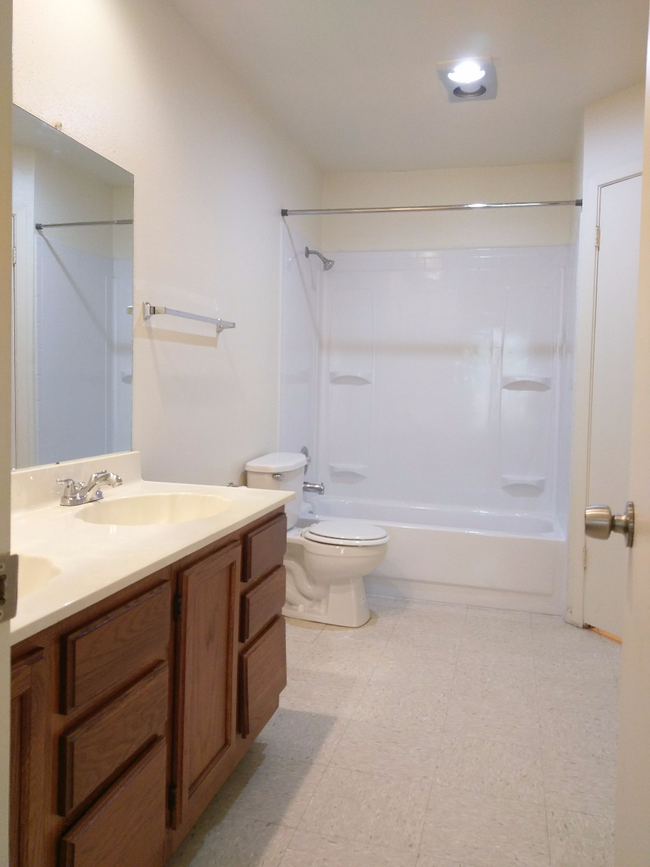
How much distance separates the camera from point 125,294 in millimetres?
2031

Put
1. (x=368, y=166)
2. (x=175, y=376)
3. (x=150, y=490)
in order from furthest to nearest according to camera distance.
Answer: (x=368, y=166) < (x=175, y=376) < (x=150, y=490)

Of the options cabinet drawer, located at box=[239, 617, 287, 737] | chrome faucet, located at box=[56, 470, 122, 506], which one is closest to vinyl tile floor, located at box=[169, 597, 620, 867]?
cabinet drawer, located at box=[239, 617, 287, 737]

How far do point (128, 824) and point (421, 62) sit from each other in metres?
2.77

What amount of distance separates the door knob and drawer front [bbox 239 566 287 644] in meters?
1.02

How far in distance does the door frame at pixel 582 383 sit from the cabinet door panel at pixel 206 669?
2.00m

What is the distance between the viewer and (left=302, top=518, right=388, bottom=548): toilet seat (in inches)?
115

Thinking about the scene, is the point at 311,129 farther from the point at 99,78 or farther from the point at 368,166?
the point at 99,78

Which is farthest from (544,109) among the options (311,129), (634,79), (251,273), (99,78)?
(99,78)

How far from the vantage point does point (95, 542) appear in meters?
1.32

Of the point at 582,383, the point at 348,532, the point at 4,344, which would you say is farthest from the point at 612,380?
the point at 4,344

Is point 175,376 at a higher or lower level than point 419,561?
higher

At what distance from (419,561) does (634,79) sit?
2424mm

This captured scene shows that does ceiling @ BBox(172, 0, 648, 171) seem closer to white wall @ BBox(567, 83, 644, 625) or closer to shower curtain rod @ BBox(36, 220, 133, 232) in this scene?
white wall @ BBox(567, 83, 644, 625)

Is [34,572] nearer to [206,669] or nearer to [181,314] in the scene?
[206,669]
